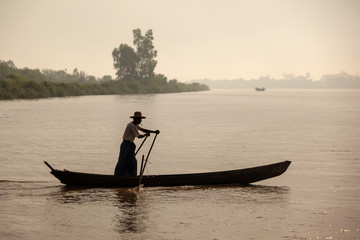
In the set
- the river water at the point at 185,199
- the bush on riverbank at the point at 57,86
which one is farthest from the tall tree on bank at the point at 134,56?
the river water at the point at 185,199

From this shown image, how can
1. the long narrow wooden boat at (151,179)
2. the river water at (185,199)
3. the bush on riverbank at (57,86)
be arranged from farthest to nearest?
the bush on riverbank at (57,86)
the long narrow wooden boat at (151,179)
the river water at (185,199)

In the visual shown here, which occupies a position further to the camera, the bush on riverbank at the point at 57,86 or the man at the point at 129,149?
the bush on riverbank at the point at 57,86

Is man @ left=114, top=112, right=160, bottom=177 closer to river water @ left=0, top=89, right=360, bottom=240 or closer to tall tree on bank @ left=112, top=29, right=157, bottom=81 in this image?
river water @ left=0, top=89, right=360, bottom=240

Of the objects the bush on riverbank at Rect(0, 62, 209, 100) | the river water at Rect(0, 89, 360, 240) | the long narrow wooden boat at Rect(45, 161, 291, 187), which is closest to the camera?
the river water at Rect(0, 89, 360, 240)

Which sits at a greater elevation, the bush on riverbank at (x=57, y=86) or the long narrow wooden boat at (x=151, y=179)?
the bush on riverbank at (x=57, y=86)

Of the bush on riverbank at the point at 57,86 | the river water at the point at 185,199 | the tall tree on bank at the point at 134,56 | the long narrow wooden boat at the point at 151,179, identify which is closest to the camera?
the river water at the point at 185,199

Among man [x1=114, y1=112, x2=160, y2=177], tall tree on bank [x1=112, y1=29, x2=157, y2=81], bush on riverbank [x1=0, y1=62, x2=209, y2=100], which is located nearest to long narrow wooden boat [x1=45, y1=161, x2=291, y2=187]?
man [x1=114, y1=112, x2=160, y2=177]

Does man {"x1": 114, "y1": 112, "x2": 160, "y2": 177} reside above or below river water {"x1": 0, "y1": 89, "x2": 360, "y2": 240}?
above

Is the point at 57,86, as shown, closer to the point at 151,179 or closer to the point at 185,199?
the point at 151,179

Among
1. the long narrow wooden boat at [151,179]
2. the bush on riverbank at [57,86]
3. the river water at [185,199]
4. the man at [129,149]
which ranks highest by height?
the bush on riverbank at [57,86]

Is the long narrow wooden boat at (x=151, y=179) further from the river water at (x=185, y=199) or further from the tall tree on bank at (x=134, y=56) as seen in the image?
the tall tree on bank at (x=134, y=56)

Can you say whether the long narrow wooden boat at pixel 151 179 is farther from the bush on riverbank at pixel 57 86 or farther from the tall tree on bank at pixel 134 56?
the tall tree on bank at pixel 134 56

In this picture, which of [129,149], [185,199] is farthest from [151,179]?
[185,199]

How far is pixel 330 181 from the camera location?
17.9m
